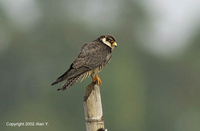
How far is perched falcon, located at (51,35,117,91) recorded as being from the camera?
1278 cm

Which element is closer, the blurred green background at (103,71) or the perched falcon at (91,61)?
the perched falcon at (91,61)

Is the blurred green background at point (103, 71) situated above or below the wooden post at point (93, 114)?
above

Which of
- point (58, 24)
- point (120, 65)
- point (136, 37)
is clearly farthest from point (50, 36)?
point (120, 65)

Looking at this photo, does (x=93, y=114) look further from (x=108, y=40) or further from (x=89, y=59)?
(x=108, y=40)

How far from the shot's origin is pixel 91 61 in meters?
13.4

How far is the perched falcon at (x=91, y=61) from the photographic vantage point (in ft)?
41.9

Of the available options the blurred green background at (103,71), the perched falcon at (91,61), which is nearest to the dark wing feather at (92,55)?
the perched falcon at (91,61)

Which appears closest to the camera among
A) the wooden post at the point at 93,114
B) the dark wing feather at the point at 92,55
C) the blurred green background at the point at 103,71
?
the wooden post at the point at 93,114

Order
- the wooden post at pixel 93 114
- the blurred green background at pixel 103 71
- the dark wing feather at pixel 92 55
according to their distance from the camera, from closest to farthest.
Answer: the wooden post at pixel 93 114, the dark wing feather at pixel 92 55, the blurred green background at pixel 103 71

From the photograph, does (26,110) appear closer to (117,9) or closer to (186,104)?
(186,104)

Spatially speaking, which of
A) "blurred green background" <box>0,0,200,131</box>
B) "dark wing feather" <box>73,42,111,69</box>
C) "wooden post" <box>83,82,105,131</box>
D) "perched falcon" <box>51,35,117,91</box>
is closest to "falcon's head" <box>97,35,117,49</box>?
"perched falcon" <box>51,35,117,91</box>

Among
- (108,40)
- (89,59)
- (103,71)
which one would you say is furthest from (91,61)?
(103,71)

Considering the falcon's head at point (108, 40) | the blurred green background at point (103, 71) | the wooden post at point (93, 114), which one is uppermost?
the blurred green background at point (103, 71)

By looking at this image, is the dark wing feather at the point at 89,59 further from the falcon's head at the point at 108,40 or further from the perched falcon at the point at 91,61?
the falcon's head at the point at 108,40
